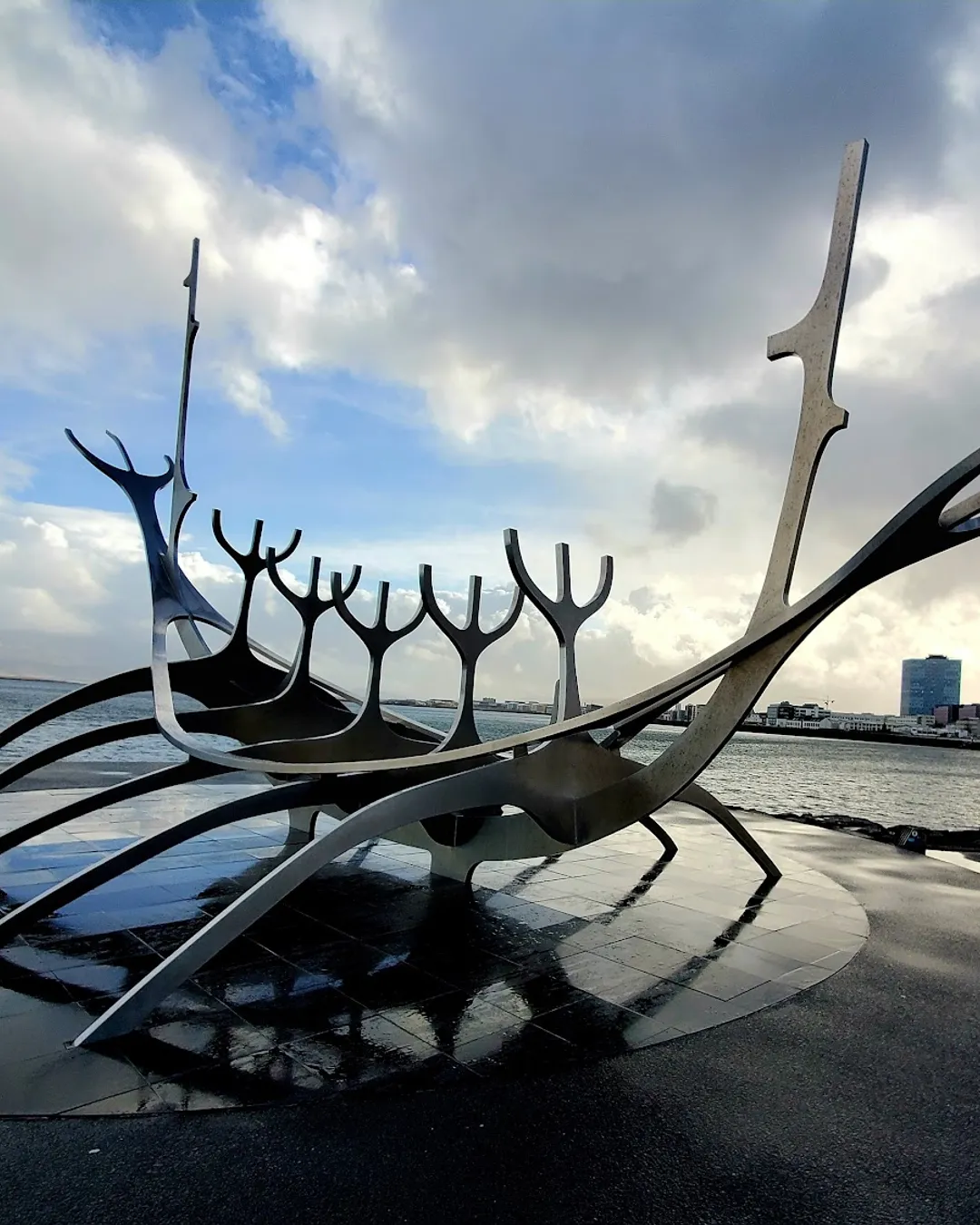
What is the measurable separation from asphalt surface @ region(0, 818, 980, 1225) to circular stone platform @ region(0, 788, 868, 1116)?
27 centimetres

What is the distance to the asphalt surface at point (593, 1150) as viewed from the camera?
3723 millimetres

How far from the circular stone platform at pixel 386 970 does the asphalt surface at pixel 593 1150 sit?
0.88 feet

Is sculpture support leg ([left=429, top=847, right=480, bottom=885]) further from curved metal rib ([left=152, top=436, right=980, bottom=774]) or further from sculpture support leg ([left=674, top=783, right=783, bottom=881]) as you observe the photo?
sculpture support leg ([left=674, top=783, right=783, bottom=881])

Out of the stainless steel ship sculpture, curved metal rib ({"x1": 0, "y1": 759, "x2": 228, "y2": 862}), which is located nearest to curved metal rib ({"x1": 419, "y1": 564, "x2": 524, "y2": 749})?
the stainless steel ship sculpture

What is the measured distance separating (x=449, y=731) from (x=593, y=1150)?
5284 millimetres

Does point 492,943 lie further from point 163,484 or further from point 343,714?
point 163,484

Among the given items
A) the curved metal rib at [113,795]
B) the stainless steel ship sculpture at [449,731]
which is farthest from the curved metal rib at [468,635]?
the curved metal rib at [113,795]

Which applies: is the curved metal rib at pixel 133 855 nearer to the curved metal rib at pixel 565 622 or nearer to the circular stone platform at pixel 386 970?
the circular stone platform at pixel 386 970

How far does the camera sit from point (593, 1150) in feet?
13.9

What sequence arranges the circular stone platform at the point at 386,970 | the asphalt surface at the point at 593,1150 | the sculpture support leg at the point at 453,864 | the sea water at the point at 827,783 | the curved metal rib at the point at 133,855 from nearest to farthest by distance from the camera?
1. the asphalt surface at the point at 593,1150
2. the circular stone platform at the point at 386,970
3. the curved metal rib at the point at 133,855
4. the sculpture support leg at the point at 453,864
5. the sea water at the point at 827,783

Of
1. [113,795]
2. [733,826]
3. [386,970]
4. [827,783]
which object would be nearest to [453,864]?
[386,970]

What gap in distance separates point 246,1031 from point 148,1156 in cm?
148

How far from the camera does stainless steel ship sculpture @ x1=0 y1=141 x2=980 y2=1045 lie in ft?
20.7

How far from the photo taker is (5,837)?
28.9 feet
